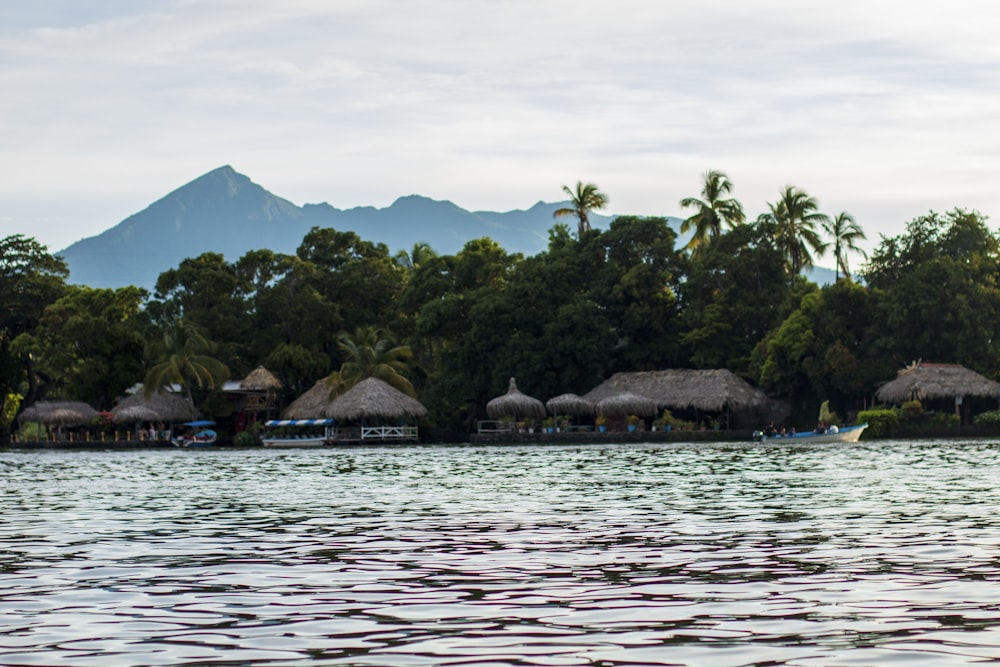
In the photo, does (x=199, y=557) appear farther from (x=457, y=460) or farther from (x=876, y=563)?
(x=457, y=460)

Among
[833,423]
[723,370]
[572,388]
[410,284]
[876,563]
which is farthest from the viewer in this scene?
[410,284]

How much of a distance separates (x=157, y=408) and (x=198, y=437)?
6.98 feet

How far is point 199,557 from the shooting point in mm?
11328

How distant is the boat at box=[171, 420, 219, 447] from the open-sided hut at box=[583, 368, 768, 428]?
16422mm

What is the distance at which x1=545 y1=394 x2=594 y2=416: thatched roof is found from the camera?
169ft

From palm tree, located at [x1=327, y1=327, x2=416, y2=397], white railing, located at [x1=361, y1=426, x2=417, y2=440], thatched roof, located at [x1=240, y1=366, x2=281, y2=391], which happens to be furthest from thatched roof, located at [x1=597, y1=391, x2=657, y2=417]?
thatched roof, located at [x1=240, y1=366, x2=281, y2=391]

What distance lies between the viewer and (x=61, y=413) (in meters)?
56.1

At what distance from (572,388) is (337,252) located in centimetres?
1641

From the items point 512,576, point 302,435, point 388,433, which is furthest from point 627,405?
point 512,576

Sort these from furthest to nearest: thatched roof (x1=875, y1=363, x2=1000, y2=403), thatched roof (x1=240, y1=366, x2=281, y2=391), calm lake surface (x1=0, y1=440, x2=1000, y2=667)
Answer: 1. thatched roof (x1=240, y1=366, x2=281, y2=391)
2. thatched roof (x1=875, y1=363, x2=1000, y2=403)
3. calm lake surface (x1=0, y1=440, x2=1000, y2=667)

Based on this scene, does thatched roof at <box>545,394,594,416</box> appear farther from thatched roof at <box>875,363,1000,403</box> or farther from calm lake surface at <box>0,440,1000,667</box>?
calm lake surface at <box>0,440,1000,667</box>

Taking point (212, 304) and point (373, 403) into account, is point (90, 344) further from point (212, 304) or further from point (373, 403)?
point (373, 403)

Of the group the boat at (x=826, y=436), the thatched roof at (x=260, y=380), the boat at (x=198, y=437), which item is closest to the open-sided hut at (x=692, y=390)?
the boat at (x=826, y=436)

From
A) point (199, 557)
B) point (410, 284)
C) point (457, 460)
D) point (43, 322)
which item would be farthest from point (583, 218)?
point (199, 557)
